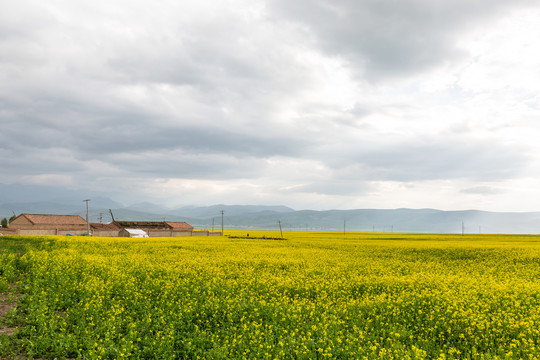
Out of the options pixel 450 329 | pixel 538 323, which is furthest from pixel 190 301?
pixel 538 323

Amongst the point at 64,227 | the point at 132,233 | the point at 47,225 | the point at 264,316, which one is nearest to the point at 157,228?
the point at 132,233

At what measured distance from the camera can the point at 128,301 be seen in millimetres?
15164

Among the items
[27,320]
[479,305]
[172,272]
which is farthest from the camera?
[172,272]

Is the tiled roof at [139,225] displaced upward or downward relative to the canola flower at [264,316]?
downward

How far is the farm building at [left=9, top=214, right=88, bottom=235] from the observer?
87688mm

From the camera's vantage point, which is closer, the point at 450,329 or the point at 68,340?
the point at 68,340

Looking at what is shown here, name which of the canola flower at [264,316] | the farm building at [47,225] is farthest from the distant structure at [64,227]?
the canola flower at [264,316]

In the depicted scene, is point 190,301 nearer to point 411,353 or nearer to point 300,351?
point 300,351

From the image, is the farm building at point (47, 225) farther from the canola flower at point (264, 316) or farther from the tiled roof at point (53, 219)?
the canola flower at point (264, 316)

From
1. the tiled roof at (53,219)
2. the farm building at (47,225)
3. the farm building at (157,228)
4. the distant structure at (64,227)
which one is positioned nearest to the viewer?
the farm building at (47,225)

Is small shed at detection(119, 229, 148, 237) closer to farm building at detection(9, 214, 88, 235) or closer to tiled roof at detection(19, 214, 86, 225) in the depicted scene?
farm building at detection(9, 214, 88, 235)

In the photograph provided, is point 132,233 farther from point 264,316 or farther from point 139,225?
point 264,316

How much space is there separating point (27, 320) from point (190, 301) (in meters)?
6.19

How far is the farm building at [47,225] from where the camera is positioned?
87688mm
